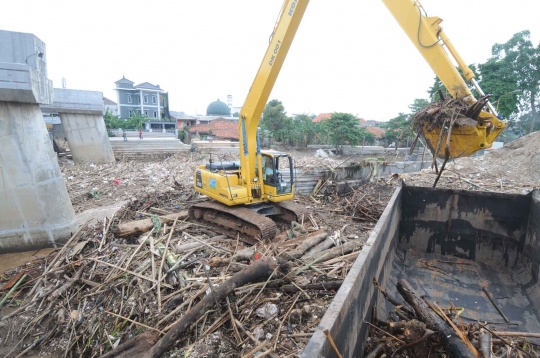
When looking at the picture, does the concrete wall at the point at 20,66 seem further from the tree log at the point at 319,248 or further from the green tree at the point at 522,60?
the green tree at the point at 522,60

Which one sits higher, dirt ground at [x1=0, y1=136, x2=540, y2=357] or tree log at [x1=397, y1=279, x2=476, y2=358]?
tree log at [x1=397, y1=279, x2=476, y2=358]

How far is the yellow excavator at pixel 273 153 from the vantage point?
4020 mm

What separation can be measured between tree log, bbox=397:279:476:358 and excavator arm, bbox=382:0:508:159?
2218mm

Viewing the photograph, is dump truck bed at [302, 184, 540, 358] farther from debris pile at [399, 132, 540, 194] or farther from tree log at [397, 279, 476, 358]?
debris pile at [399, 132, 540, 194]


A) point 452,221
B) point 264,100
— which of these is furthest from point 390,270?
point 264,100

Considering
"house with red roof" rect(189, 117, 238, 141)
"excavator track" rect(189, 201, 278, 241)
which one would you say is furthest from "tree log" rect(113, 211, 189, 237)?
"house with red roof" rect(189, 117, 238, 141)

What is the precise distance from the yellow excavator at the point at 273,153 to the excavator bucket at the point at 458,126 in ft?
0.04

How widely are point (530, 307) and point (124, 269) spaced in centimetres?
590

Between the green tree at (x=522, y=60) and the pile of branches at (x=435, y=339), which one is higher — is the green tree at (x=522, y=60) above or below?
above

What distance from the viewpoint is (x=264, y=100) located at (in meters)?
5.95

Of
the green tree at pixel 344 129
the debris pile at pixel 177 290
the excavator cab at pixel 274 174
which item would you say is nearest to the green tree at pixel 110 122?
the green tree at pixel 344 129

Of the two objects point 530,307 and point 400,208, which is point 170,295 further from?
point 530,307

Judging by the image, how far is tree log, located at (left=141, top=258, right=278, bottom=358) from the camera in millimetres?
3400

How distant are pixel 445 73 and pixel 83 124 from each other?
60.6 ft
